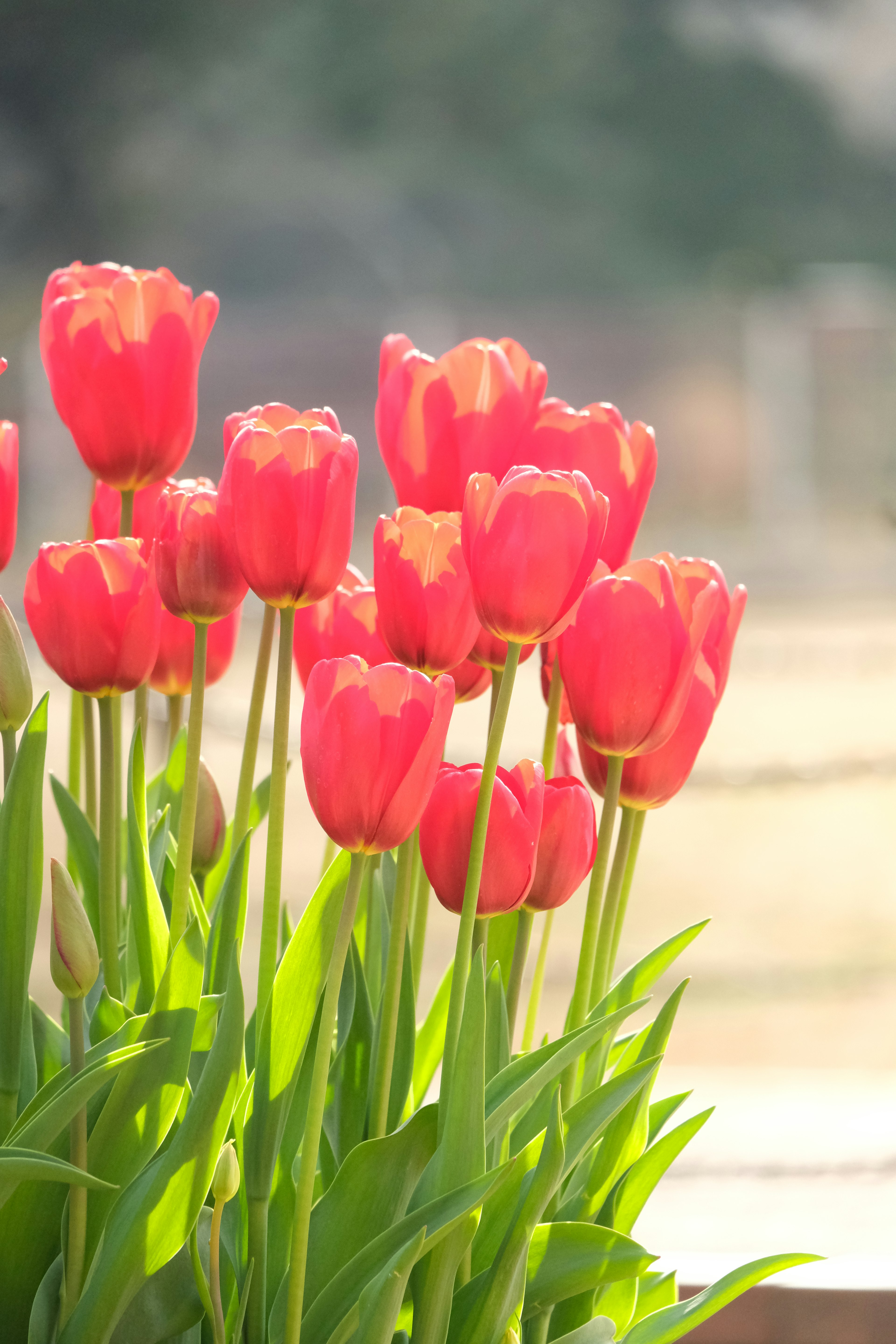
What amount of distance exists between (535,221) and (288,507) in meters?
11.2

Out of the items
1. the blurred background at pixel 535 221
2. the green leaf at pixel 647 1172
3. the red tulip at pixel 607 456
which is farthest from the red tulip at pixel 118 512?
the blurred background at pixel 535 221

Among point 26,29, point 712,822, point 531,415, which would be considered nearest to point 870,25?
point 26,29

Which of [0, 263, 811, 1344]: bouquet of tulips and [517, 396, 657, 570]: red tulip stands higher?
[517, 396, 657, 570]: red tulip

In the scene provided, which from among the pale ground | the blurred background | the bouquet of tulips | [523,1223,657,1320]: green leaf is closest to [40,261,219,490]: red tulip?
the bouquet of tulips

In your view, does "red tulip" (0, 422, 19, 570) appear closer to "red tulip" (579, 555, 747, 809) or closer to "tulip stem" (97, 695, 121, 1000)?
"tulip stem" (97, 695, 121, 1000)

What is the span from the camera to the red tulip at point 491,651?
0.33m

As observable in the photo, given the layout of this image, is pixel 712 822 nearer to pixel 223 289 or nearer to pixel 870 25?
pixel 223 289

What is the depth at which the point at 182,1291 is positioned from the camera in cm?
31

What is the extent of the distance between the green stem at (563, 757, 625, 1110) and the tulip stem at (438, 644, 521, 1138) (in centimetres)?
3

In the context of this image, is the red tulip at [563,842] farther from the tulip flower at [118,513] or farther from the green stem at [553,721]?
the tulip flower at [118,513]

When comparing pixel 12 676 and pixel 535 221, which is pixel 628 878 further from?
pixel 535 221

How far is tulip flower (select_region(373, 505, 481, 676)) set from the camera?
0.94 ft

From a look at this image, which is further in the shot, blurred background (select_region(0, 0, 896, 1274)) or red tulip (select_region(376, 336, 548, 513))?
blurred background (select_region(0, 0, 896, 1274))

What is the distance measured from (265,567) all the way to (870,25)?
1315cm
